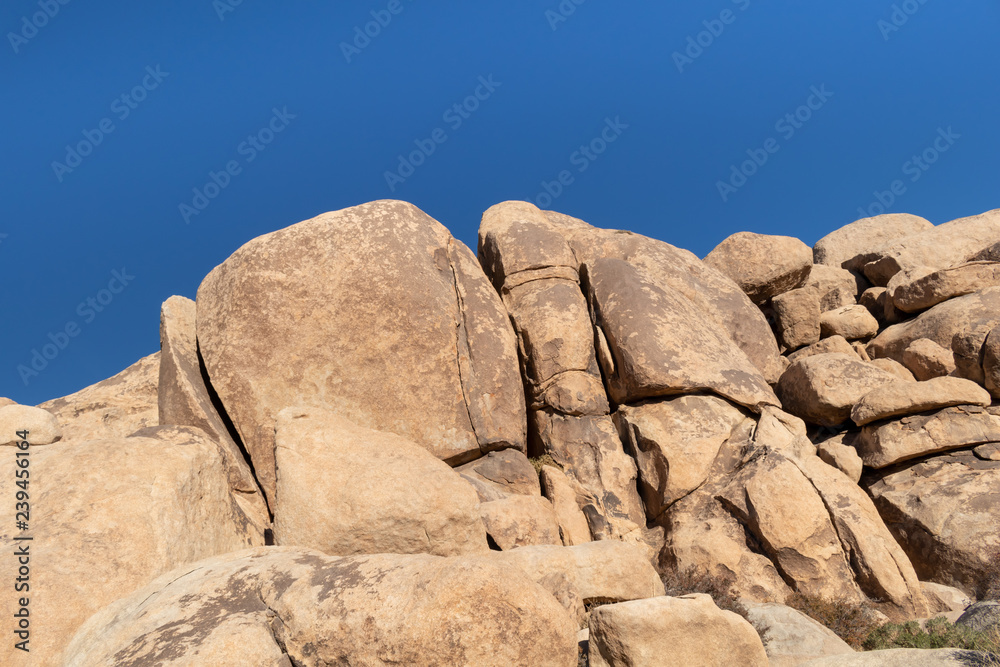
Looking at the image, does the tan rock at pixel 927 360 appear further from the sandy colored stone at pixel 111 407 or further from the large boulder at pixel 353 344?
the sandy colored stone at pixel 111 407

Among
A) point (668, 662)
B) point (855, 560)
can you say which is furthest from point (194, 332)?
point (855, 560)

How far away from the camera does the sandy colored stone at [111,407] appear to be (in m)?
9.97

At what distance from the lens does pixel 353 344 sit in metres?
9.61

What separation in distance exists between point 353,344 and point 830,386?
7025mm

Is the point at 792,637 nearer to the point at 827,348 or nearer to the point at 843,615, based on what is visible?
the point at 843,615

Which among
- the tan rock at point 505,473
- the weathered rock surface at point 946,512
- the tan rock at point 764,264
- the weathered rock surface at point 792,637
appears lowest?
the weathered rock surface at point 792,637

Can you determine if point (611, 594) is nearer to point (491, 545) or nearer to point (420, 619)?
point (491, 545)

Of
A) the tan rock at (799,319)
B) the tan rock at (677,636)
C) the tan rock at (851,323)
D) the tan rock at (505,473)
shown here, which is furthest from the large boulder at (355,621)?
the tan rock at (851,323)

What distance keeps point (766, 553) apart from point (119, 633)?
6.71m

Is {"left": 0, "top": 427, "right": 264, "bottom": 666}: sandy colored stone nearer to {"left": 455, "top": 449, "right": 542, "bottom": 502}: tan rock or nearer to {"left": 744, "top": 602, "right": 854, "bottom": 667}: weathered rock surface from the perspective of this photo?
{"left": 455, "top": 449, "right": 542, "bottom": 502}: tan rock

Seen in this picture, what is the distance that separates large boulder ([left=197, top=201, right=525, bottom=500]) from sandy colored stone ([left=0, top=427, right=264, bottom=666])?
2277mm

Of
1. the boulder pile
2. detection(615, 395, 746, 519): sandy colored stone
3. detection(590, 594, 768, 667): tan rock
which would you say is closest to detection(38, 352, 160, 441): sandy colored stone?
the boulder pile

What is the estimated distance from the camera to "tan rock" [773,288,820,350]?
1432cm

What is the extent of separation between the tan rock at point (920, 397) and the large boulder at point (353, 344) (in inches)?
194
